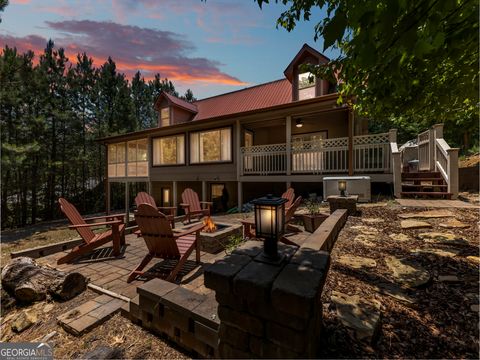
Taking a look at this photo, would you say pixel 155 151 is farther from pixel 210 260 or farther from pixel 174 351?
pixel 174 351

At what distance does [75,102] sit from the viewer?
62.8 feet

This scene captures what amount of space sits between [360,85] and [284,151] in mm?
5703

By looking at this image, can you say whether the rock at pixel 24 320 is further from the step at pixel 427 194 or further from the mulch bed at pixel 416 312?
the step at pixel 427 194

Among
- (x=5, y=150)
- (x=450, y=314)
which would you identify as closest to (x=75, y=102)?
(x=5, y=150)

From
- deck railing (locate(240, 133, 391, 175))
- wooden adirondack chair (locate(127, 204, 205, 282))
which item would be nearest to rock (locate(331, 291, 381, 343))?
wooden adirondack chair (locate(127, 204, 205, 282))

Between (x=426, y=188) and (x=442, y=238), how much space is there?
4.43 m

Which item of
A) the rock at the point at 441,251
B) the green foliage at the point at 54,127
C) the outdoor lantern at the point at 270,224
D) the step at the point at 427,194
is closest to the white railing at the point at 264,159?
the step at the point at 427,194

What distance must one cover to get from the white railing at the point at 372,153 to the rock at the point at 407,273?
213 inches

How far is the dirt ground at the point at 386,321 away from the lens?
4.62 feet

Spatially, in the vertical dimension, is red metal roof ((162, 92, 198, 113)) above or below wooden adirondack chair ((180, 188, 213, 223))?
above

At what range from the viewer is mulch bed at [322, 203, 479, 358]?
1.39 m

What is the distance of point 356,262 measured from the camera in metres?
2.66

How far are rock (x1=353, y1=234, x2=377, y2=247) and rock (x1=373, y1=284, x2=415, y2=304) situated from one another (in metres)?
1.19

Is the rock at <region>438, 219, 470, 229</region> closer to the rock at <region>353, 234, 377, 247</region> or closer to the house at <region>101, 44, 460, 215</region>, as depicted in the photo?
A: the rock at <region>353, 234, 377, 247</region>
